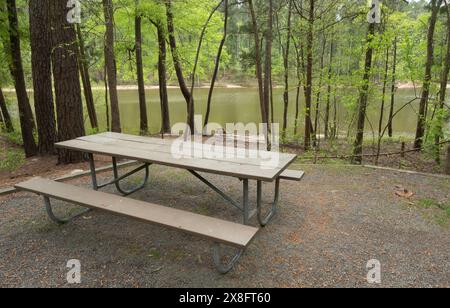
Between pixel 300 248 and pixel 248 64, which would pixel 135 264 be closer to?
pixel 300 248

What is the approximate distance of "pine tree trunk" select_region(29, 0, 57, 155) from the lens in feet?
16.2

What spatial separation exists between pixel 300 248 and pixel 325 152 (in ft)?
21.3

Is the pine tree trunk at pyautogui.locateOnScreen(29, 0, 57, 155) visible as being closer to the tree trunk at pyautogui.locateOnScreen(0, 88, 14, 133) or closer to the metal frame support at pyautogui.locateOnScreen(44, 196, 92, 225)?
the metal frame support at pyautogui.locateOnScreen(44, 196, 92, 225)

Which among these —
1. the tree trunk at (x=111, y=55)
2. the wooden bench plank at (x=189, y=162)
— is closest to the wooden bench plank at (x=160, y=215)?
the wooden bench plank at (x=189, y=162)

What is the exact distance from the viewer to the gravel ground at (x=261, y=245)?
2.20m

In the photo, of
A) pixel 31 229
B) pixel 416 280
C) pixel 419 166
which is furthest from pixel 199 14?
pixel 416 280

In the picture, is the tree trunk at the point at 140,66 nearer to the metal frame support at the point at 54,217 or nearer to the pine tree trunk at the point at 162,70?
the pine tree trunk at the point at 162,70

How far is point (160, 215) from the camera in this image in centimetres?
229

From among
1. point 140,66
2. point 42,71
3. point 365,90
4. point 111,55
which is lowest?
point 365,90

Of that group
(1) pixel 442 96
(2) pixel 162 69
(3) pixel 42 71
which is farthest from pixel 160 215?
(2) pixel 162 69

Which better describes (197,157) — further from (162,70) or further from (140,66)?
(162,70)

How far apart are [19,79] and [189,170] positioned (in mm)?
5768

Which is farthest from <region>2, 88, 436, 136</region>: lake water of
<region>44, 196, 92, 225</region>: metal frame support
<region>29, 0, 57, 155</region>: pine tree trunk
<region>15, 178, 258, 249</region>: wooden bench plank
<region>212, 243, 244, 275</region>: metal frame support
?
<region>212, 243, 244, 275</region>: metal frame support

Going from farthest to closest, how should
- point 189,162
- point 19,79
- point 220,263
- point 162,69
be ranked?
1. point 162,69
2. point 19,79
3. point 189,162
4. point 220,263
